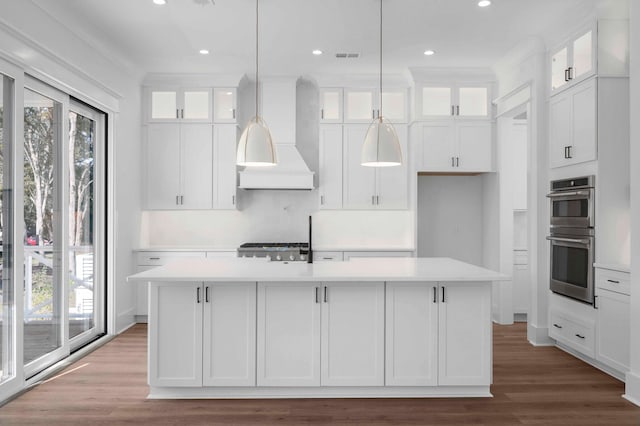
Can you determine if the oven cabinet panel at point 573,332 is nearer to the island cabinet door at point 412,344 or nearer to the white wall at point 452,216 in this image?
the island cabinet door at point 412,344

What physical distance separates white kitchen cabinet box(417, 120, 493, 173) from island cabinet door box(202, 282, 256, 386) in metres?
3.22

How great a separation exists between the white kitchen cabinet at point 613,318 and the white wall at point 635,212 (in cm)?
27

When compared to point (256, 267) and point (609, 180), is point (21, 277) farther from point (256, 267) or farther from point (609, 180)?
point (609, 180)

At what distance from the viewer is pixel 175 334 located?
321 centimetres

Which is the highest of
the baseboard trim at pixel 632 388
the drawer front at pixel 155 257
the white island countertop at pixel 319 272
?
the white island countertop at pixel 319 272

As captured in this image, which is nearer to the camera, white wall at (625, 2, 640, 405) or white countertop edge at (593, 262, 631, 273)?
white wall at (625, 2, 640, 405)

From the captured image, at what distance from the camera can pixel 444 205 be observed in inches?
242

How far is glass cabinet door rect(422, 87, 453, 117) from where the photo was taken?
18.7ft

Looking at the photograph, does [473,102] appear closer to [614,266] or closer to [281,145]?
[281,145]

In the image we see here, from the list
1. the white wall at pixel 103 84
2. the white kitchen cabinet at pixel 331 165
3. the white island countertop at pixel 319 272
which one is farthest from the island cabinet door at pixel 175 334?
the white kitchen cabinet at pixel 331 165

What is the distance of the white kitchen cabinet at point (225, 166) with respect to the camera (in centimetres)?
576

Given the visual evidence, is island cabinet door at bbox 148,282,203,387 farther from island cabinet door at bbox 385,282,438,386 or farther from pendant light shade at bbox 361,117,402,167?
pendant light shade at bbox 361,117,402,167

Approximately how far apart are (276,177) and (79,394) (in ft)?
10.2

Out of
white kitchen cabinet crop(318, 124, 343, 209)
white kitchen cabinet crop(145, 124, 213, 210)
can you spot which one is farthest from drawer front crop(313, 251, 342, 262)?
white kitchen cabinet crop(145, 124, 213, 210)
